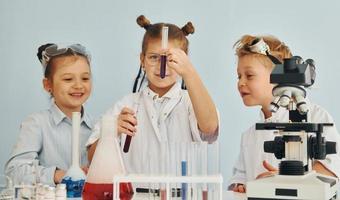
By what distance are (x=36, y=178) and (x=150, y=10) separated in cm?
91

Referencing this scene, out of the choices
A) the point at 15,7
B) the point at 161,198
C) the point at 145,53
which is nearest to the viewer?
the point at 161,198

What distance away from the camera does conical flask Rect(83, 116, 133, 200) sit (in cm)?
108

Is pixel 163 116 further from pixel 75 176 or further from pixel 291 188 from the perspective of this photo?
pixel 291 188

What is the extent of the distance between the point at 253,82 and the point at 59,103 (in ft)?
2.33

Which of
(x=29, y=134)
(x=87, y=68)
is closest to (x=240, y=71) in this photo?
(x=87, y=68)

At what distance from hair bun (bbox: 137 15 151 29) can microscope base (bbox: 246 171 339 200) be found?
1069mm

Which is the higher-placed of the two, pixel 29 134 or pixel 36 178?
pixel 29 134

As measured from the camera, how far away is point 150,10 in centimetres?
205

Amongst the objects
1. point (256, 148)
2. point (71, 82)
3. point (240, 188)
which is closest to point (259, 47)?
point (256, 148)

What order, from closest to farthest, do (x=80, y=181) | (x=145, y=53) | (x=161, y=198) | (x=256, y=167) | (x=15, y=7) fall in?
1. (x=161, y=198)
2. (x=80, y=181)
3. (x=256, y=167)
4. (x=145, y=53)
5. (x=15, y=7)

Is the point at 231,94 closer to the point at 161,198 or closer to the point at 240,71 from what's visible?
the point at 240,71

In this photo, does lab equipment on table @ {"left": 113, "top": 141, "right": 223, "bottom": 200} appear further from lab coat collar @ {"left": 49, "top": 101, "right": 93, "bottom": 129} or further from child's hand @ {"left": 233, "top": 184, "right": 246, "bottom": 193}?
lab coat collar @ {"left": 49, "top": 101, "right": 93, "bottom": 129}

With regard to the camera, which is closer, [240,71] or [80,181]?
[80,181]

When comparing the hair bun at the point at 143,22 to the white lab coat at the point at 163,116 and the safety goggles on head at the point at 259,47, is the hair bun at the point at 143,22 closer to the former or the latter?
the white lab coat at the point at 163,116
